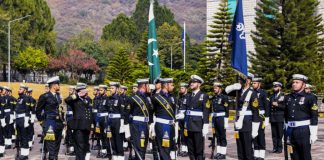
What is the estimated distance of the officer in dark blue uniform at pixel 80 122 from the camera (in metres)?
11.9

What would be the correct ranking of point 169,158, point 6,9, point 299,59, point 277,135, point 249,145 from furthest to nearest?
point 6,9 < point 299,59 < point 277,135 < point 249,145 < point 169,158

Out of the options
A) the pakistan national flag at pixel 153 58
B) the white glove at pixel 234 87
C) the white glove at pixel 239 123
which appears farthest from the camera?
the pakistan national flag at pixel 153 58

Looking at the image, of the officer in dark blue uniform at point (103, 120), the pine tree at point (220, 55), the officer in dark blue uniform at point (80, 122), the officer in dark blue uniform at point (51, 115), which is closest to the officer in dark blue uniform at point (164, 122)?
the officer in dark blue uniform at point (80, 122)

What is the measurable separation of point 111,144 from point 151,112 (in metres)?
2.40

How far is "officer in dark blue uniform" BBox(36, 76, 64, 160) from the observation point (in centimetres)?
1209

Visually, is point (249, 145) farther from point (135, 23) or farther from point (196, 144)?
point (135, 23)

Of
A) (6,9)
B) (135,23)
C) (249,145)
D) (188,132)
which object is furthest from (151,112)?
(135,23)

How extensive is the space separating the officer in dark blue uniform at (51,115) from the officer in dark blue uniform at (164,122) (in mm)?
2245

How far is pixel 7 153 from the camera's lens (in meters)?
16.7

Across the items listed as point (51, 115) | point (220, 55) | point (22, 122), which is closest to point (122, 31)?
point (220, 55)

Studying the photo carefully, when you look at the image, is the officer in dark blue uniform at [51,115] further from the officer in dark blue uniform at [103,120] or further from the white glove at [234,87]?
the white glove at [234,87]

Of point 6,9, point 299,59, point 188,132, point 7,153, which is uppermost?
point 6,9

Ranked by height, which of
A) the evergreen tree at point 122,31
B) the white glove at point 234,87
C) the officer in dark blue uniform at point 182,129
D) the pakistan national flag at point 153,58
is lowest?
the officer in dark blue uniform at point 182,129

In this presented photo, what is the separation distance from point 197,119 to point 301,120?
2.40 metres
